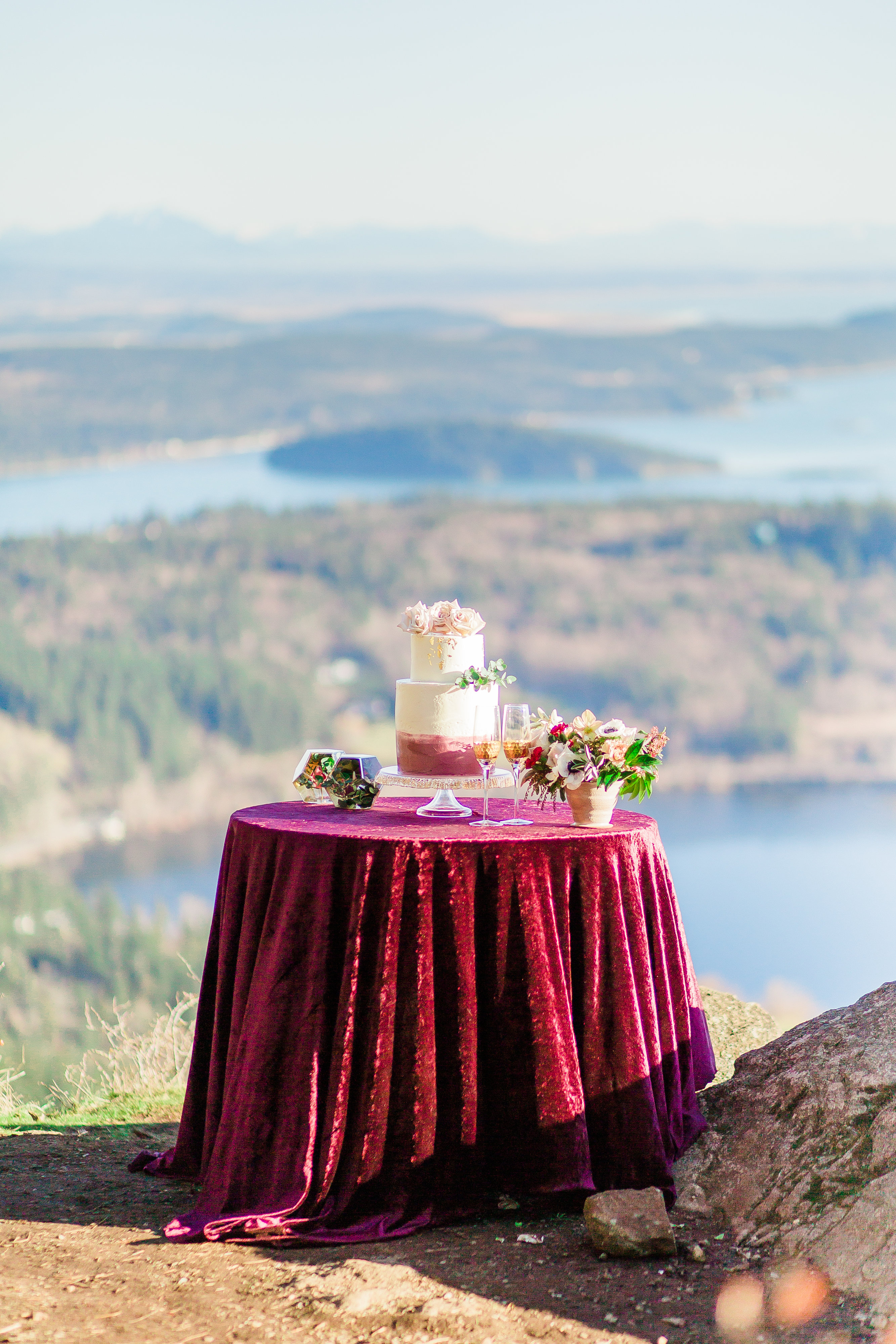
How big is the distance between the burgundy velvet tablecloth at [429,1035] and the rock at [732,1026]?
119cm

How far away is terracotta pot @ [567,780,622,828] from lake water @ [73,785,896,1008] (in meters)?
21.7

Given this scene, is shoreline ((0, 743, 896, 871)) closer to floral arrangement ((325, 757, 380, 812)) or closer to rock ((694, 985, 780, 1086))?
rock ((694, 985, 780, 1086))

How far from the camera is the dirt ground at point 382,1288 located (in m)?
2.43

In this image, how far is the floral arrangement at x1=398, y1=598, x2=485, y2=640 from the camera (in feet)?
10.3

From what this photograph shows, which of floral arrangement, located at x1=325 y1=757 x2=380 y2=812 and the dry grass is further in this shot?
the dry grass

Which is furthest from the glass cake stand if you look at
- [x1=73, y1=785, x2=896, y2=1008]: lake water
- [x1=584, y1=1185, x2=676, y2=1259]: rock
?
[x1=73, y1=785, x2=896, y2=1008]: lake water

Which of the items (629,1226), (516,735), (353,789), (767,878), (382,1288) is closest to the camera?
(382,1288)

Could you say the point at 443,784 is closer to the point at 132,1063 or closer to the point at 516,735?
the point at 516,735

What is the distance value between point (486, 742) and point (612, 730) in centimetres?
29

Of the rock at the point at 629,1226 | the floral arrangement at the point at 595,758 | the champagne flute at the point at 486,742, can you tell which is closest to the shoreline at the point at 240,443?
the champagne flute at the point at 486,742

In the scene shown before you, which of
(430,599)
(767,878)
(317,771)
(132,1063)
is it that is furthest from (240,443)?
(317,771)

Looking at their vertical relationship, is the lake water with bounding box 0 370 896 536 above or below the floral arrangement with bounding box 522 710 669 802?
above

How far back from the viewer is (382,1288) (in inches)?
100

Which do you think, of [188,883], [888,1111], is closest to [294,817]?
[888,1111]
